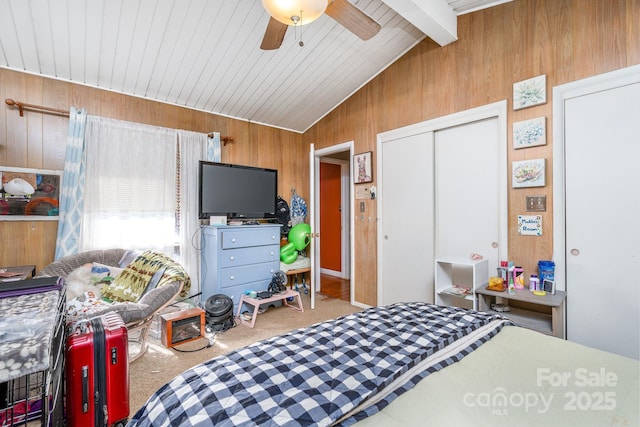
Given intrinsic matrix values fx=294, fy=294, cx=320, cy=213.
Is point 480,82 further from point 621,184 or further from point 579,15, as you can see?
point 621,184

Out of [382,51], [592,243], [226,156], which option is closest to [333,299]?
[226,156]

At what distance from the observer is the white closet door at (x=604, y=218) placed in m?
1.93

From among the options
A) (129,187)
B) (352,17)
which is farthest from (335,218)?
(352,17)

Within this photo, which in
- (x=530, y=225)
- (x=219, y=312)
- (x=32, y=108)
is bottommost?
(x=219, y=312)

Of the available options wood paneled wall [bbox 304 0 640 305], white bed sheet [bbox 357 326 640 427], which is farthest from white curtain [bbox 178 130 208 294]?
white bed sheet [bbox 357 326 640 427]

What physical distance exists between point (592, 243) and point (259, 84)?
334cm

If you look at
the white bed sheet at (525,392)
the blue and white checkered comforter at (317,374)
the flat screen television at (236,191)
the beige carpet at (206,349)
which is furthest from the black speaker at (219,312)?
the white bed sheet at (525,392)

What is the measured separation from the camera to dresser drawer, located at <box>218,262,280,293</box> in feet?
10.5

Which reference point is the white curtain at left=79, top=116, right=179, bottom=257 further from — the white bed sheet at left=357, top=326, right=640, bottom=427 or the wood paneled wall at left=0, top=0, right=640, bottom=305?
the white bed sheet at left=357, top=326, right=640, bottom=427

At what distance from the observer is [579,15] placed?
211 centimetres

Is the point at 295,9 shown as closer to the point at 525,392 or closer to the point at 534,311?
the point at 525,392

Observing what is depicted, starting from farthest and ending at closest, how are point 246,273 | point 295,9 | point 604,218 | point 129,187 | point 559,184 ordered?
point 246,273 < point 129,187 < point 559,184 < point 604,218 < point 295,9

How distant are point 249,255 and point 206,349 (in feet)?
3.64

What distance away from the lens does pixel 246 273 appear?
3.36m
